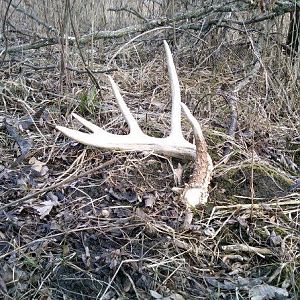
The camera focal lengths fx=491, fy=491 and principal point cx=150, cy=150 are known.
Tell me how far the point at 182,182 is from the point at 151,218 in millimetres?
305

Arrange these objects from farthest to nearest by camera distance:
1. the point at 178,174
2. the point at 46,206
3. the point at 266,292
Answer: the point at 178,174
the point at 46,206
the point at 266,292

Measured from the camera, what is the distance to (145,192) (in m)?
2.25

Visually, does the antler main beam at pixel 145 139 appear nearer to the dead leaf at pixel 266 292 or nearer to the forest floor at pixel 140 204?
the forest floor at pixel 140 204

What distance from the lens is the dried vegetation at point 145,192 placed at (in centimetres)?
183

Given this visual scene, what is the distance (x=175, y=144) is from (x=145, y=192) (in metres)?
0.29

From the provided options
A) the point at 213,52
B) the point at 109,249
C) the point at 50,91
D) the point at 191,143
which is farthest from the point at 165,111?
the point at 109,249

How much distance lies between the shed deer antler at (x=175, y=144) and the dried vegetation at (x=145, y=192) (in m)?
0.07

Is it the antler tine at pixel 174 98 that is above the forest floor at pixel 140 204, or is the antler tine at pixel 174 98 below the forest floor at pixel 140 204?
above

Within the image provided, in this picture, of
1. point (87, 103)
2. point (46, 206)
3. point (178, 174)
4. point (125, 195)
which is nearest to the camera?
point (46, 206)

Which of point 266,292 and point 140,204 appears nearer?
point 266,292

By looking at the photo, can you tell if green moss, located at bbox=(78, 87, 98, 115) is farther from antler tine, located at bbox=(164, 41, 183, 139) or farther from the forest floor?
antler tine, located at bbox=(164, 41, 183, 139)

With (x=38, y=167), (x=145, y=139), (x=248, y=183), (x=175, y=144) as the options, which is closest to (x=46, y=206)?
(x=38, y=167)

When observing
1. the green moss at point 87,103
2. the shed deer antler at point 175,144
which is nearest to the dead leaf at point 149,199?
the shed deer antler at point 175,144

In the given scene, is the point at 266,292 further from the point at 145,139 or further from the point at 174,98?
the point at 174,98
